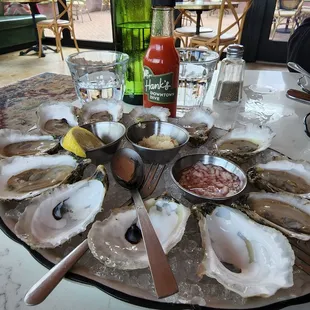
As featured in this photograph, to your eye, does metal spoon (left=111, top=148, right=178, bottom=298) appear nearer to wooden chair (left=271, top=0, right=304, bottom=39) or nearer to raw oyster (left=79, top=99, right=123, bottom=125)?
raw oyster (left=79, top=99, right=123, bottom=125)

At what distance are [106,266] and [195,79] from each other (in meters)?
0.69

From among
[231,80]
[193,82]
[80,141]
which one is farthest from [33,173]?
[231,80]

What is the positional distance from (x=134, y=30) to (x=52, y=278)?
803 mm

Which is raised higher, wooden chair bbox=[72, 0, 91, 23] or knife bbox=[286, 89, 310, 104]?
knife bbox=[286, 89, 310, 104]

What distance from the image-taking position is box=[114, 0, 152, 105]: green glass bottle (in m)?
0.90

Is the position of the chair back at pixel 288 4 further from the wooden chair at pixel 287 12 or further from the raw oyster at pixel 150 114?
the raw oyster at pixel 150 114

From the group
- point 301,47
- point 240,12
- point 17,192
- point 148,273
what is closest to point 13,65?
point 240,12

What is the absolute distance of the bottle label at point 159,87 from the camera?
702mm

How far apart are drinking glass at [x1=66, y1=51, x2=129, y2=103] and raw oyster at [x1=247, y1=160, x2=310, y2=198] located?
497 mm

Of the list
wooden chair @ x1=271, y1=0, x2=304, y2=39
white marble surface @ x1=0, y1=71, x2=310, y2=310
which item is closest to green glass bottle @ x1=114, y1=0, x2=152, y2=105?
white marble surface @ x1=0, y1=71, x2=310, y2=310

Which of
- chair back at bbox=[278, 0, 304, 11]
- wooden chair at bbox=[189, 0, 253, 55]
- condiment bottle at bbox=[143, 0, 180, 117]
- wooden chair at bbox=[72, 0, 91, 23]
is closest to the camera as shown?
condiment bottle at bbox=[143, 0, 180, 117]

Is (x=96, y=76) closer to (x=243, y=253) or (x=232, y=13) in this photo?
(x=243, y=253)

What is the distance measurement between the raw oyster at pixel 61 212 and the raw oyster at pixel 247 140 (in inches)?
11.9

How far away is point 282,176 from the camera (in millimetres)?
552
